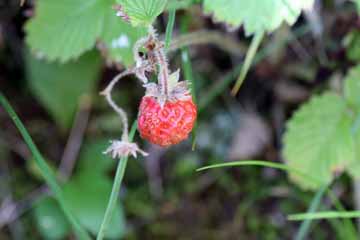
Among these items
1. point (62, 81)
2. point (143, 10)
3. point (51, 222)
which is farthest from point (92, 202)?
point (143, 10)

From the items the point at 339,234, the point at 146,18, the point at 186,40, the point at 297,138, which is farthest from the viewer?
the point at 339,234

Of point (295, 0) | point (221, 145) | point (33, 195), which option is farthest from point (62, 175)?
point (295, 0)

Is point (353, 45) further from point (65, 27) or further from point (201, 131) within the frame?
point (65, 27)

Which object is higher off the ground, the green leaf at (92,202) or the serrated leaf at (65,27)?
the serrated leaf at (65,27)

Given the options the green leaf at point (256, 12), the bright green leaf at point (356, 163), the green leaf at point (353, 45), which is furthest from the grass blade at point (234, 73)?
the green leaf at point (256, 12)

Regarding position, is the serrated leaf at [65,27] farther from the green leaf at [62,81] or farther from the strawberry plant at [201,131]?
the green leaf at [62,81]

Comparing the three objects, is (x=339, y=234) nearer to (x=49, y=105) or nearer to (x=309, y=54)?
(x=309, y=54)

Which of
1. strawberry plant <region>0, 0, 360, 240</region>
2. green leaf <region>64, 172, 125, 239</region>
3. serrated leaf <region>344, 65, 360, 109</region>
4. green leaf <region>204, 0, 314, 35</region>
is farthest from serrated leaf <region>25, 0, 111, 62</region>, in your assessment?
serrated leaf <region>344, 65, 360, 109</region>
